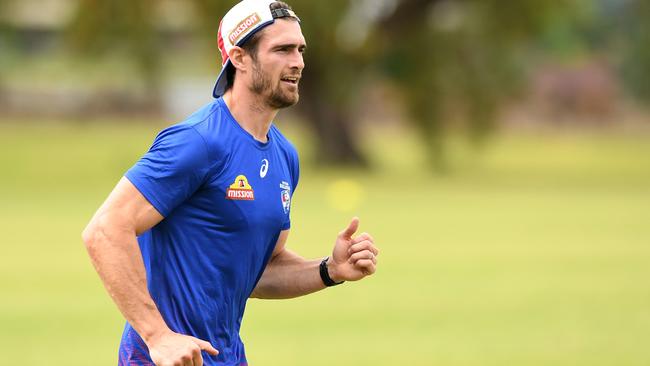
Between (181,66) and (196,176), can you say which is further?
(181,66)

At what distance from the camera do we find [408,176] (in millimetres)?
42000

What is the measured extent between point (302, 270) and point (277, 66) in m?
1.09

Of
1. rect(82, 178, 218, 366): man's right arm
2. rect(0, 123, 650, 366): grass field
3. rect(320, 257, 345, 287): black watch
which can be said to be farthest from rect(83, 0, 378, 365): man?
rect(0, 123, 650, 366): grass field

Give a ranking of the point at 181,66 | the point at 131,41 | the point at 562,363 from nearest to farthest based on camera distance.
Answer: the point at 562,363 → the point at 131,41 → the point at 181,66

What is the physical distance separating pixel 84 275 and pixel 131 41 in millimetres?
18726

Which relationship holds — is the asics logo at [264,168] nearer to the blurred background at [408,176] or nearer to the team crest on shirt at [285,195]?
the team crest on shirt at [285,195]

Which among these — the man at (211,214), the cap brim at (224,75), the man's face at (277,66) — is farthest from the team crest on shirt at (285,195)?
the cap brim at (224,75)

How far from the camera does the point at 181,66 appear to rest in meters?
95.9

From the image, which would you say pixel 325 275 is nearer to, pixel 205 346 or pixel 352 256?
pixel 352 256

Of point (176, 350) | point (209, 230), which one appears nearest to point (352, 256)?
point (209, 230)

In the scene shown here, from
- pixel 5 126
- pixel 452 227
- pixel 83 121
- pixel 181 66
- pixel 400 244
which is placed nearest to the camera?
pixel 400 244

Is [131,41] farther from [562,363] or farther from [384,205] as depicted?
[562,363]

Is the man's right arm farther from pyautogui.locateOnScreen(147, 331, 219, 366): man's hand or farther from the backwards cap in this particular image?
the backwards cap

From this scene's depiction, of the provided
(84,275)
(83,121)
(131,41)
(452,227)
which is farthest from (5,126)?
(84,275)
